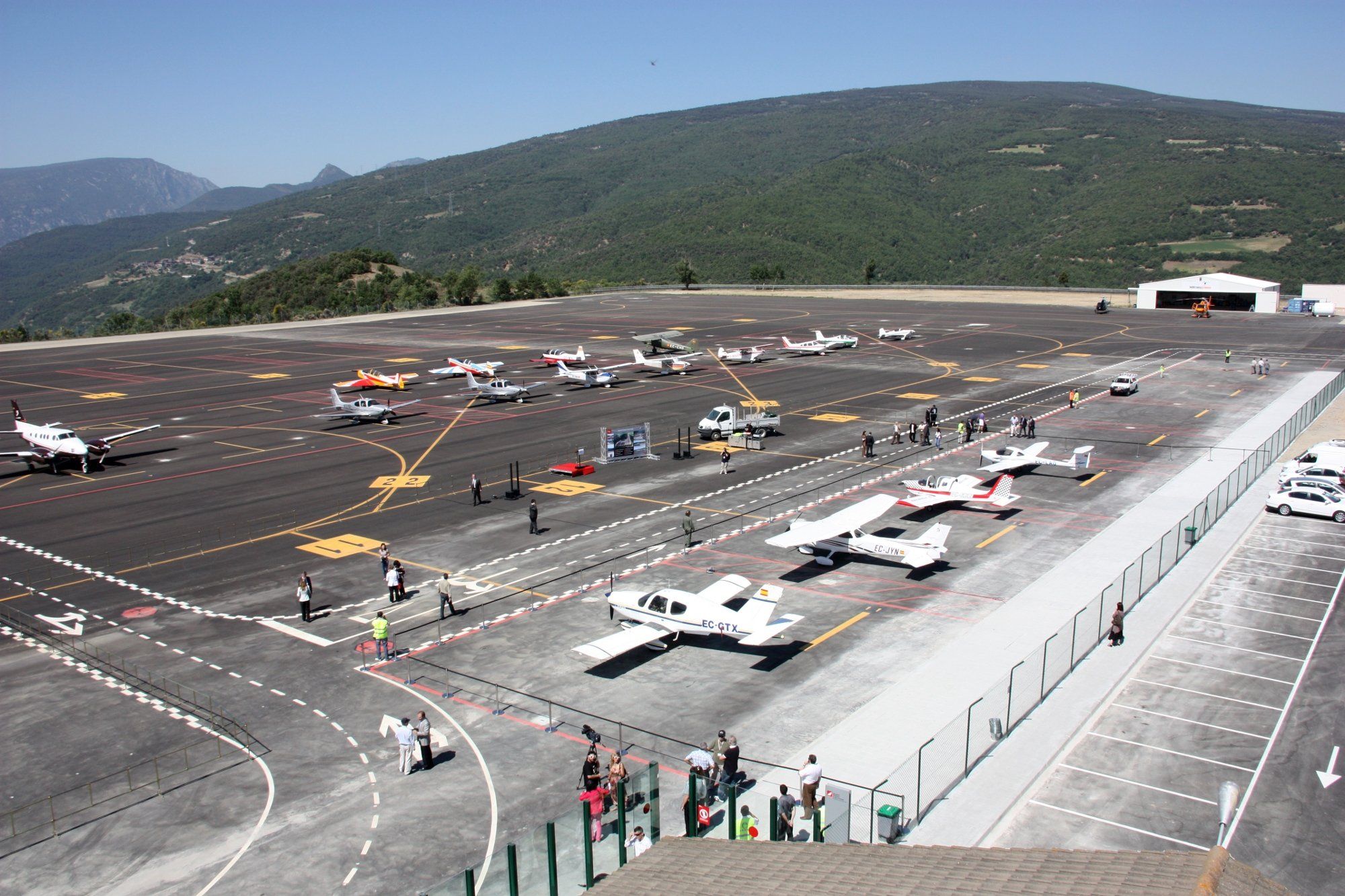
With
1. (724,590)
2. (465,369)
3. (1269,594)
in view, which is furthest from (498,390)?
(1269,594)

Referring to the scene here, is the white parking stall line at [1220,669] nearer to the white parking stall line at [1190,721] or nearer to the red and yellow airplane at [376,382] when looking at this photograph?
the white parking stall line at [1190,721]

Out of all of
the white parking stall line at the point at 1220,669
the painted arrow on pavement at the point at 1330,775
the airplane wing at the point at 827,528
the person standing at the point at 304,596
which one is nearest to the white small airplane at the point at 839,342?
the airplane wing at the point at 827,528

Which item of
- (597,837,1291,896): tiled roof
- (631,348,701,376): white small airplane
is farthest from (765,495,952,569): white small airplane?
(631,348,701,376): white small airplane

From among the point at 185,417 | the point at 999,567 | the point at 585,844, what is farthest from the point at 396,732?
the point at 185,417

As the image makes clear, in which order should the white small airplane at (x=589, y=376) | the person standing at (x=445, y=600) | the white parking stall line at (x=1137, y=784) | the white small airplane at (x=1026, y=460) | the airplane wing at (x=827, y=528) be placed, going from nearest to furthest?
1. the white parking stall line at (x=1137, y=784)
2. the person standing at (x=445, y=600)
3. the airplane wing at (x=827, y=528)
4. the white small airplane at (x=1026, y=460)
5. the white small airplane at (x=589, y=376)

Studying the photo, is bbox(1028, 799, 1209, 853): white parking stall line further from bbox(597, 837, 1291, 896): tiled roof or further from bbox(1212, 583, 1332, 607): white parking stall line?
bbox(1212, 583, 1332, 607): white parking stall line

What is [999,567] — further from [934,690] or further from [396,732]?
[396,732]

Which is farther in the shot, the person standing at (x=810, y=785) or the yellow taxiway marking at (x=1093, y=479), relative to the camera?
the yellow taxiway marking at (x=1093, y=479)

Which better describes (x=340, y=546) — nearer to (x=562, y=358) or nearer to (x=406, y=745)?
(x=406, y=745)
